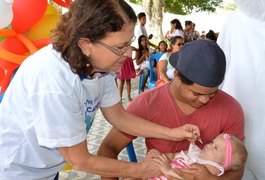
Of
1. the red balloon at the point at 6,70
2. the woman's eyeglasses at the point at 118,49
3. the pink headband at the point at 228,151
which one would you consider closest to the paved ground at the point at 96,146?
the red balloon at the point at 6,70

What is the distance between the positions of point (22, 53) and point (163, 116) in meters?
1.40

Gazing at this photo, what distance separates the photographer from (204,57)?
1584 millimetres

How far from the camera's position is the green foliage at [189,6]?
2059 cm

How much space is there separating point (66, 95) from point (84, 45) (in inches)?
7.5

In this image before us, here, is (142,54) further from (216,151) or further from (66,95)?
(66,95)

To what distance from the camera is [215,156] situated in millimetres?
1695

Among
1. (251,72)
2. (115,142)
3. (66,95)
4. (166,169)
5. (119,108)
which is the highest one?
(66,95)

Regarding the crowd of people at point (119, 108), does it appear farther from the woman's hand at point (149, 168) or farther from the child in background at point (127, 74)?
the child in background at point (127, 74)

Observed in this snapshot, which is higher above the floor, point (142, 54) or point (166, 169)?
point (166, 169)

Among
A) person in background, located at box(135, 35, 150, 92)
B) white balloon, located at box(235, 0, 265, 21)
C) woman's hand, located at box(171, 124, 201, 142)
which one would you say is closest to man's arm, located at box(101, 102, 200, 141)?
woman's hand, located at box(171, 124, 201, 142)

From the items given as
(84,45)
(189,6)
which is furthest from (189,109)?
(189,6)

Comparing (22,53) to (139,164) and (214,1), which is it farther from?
(214,1)

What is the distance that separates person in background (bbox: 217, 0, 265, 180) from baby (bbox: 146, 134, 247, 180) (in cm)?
16

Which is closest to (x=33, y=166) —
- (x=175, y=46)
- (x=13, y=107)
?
(x=13, y=107)
